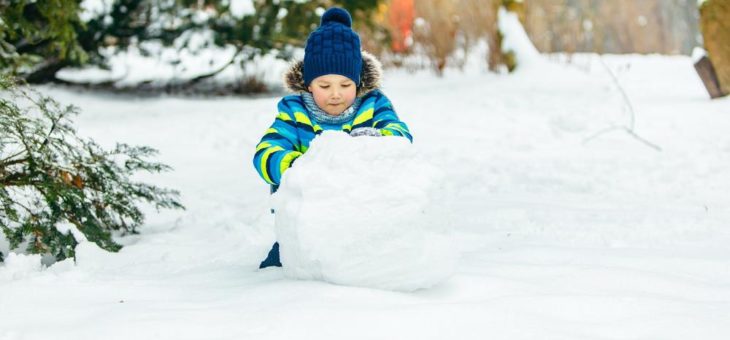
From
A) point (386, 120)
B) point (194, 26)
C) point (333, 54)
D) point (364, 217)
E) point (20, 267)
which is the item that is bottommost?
point (20, 267)

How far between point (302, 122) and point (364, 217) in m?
0.72

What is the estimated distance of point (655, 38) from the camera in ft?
84.3

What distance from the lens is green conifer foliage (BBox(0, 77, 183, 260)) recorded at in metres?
2.76

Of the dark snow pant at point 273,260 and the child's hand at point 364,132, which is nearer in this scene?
the child's hand at point 364,132

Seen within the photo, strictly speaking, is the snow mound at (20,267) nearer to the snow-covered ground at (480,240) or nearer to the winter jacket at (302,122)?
the snow-covered ground at (480,240)

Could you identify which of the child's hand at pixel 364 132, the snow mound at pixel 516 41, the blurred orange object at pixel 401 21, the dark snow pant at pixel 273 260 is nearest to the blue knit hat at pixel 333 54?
the child's hand at pixel 364 132

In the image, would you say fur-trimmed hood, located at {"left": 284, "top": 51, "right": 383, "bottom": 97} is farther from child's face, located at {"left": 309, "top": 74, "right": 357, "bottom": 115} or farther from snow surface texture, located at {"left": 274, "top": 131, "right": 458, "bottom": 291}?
snow surface texture, located at {"left": 274, "top": 131, "right": 458, "bottom": 291}

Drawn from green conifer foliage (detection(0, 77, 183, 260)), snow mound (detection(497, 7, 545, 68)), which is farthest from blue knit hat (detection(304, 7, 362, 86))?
snow mound (detection(497, 7, 545, 68))

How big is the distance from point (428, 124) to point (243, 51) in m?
2.82

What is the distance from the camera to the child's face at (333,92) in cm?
263

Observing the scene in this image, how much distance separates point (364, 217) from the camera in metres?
2.04

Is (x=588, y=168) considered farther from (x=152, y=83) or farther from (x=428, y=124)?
(x=152, y=83)

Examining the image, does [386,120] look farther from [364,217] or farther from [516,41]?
[516,41]

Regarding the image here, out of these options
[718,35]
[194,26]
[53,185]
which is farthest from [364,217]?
[194,26]
